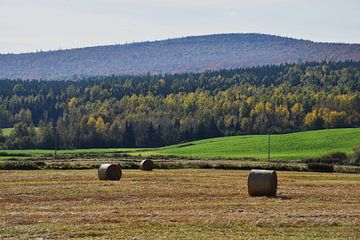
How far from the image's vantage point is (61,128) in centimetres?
15612

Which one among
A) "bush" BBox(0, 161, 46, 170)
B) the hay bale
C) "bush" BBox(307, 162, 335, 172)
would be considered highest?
the hay bale

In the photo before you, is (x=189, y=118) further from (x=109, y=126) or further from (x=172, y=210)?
(x=172, y=210)

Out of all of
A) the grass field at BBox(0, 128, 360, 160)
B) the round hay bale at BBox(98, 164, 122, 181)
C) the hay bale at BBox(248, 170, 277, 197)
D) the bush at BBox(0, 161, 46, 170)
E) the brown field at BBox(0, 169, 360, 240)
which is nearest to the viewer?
the brown field at BBox(0, 169, 360, 240)

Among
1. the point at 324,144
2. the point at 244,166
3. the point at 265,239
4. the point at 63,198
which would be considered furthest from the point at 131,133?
the point at 265,239

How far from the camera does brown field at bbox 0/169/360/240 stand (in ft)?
69.5

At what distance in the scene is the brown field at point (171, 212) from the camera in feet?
69.5

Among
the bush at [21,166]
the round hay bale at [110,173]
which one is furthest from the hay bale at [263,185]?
the bush at [21,166]

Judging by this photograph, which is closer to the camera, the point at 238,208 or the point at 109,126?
the point at 238,208

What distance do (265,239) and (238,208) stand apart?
7814 millimetres

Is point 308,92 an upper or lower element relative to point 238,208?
upper

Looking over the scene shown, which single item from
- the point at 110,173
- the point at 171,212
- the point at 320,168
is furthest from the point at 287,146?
the point at 171,212

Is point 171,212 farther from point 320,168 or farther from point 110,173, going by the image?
point 320,168

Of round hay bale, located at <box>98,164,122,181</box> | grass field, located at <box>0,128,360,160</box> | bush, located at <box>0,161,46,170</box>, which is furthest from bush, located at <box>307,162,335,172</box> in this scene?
grass field, located at <box>0,128,360,160</box>

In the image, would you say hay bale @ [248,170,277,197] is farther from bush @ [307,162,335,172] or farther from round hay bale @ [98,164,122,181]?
bush @ [307,162,335,172]
